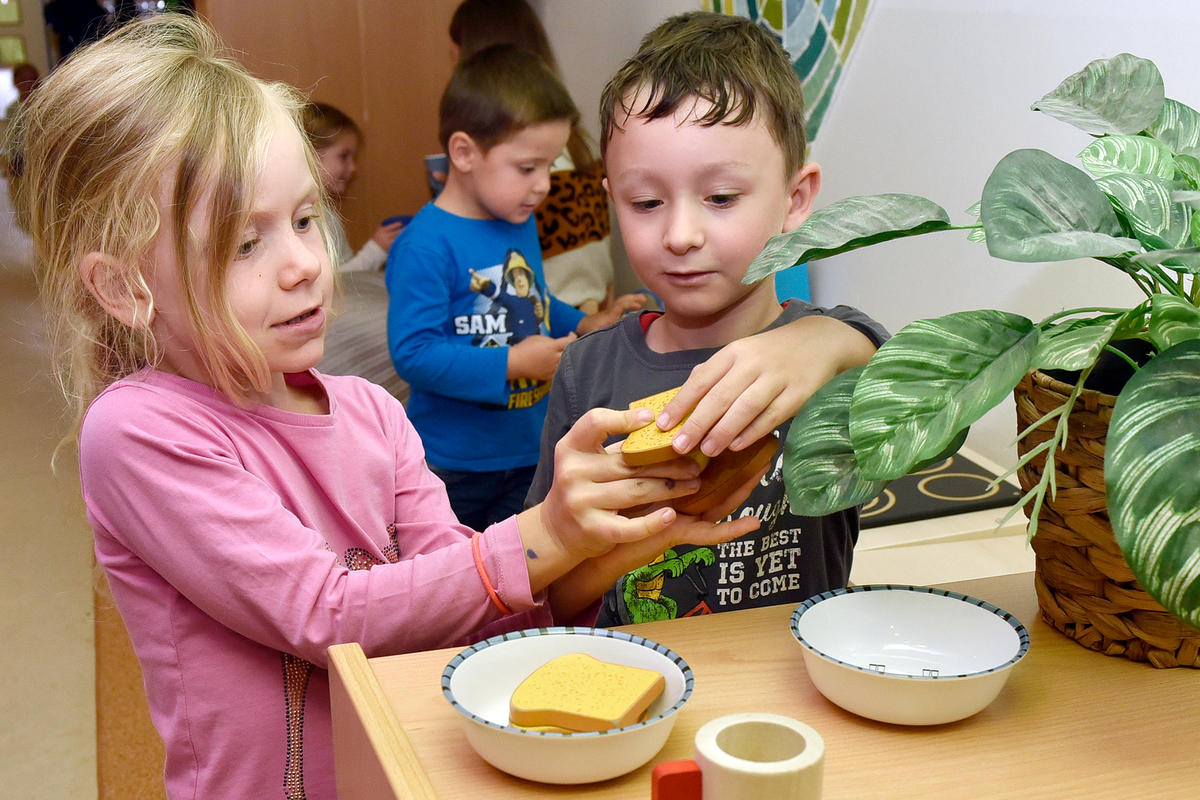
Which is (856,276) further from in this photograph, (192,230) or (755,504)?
(192,230)

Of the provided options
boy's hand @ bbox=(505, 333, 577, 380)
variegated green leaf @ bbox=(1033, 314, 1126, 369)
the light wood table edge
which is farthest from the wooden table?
boy's hand @ bbox=(505, 333, 577, 380)

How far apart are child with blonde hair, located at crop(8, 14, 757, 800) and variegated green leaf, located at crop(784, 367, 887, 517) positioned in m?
0.10

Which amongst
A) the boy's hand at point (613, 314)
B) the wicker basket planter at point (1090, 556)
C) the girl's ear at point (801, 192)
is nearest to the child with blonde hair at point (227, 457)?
the wicker basket planter at point (1090, 556)

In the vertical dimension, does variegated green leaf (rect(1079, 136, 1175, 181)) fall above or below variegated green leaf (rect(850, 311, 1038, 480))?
above

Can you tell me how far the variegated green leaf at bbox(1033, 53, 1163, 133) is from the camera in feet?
2.74

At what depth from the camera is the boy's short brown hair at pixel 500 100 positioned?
215 cm

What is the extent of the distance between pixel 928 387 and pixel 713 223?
422 mm

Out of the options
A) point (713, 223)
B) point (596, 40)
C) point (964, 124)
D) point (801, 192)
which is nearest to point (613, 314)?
point (964, 124)

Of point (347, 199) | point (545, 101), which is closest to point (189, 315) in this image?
point (545, 101)

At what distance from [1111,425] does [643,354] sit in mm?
600

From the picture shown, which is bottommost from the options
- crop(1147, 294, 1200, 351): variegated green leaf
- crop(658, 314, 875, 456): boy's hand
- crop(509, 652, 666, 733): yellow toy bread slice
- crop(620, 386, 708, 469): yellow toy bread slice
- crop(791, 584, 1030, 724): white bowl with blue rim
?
crop(791, 584, 1030, 724): white bowl with blue rim

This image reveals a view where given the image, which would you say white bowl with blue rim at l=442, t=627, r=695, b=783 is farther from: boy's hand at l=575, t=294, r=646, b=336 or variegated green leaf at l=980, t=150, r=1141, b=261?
boy's hand at l=575, t=294, r=646, b=336

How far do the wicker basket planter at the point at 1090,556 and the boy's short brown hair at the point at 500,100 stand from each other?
1.54 m

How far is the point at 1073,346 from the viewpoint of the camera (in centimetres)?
69
